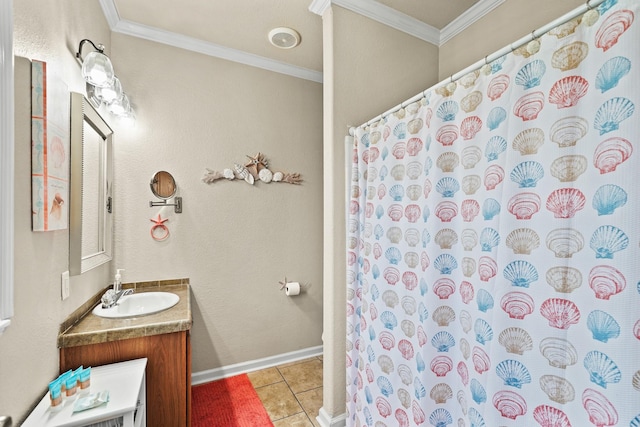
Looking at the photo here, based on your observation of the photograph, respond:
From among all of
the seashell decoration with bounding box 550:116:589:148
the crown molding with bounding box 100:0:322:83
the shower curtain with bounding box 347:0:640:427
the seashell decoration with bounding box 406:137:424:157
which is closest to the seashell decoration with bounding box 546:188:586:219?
the shower curtain with bounding box 347:0:640:427

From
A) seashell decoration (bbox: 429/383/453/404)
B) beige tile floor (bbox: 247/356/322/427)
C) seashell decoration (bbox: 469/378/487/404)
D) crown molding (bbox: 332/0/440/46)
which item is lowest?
beige tile floor (bbox: 247/356/322/427)

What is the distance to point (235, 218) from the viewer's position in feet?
7.98

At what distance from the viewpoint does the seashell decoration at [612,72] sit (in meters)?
0.68

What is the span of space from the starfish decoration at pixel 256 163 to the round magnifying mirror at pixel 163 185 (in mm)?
612

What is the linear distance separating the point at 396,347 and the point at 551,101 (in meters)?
1.17

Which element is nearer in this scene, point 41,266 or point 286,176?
point 41,266

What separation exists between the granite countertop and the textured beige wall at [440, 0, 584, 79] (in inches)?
96.9

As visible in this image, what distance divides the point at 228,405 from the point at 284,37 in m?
2.78

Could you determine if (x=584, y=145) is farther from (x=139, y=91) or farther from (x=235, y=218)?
(x=139, y=91)

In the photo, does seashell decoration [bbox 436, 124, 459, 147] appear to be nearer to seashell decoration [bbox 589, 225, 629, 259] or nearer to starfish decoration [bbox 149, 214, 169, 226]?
seashell decoration [bbox 589, 225, 629, 259]

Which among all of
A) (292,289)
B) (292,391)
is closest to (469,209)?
(292,289)

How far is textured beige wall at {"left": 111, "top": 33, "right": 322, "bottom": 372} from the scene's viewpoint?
6.98 ft

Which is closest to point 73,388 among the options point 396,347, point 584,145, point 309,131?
point 396,347

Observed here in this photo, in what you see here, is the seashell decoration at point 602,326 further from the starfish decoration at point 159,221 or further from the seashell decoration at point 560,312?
the starfish decoration at point 159,221
